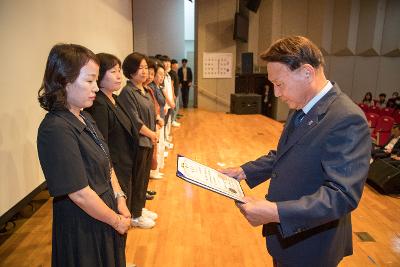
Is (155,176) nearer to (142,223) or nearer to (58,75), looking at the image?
(142,223)

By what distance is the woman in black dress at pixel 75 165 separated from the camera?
1318mm

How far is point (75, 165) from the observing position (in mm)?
1322

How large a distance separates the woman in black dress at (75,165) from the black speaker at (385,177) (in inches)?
139

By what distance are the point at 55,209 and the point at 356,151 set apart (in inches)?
47.6

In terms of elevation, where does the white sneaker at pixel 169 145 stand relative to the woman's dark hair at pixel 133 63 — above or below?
below

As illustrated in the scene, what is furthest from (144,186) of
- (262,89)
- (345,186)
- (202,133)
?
(262,89)

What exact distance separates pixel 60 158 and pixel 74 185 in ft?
0.39

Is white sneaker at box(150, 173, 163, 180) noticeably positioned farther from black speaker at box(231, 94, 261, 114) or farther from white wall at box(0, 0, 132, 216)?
black speaker at box(231, 94, 261, 114)

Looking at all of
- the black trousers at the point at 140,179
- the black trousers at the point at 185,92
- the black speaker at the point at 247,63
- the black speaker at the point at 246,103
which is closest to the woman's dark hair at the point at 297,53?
the black trousers at the point at 140,179

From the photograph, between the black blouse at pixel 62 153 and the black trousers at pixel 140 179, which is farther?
the black trousers at pixel 140 179

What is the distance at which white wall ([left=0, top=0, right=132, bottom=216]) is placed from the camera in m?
2.45

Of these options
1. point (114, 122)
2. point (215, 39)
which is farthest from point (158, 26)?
point (114, 122)

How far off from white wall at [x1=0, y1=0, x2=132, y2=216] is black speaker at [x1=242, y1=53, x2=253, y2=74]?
7190 mm

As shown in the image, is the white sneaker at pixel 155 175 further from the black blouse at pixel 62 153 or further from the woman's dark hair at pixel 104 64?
the black blouse at pixel 62 153
